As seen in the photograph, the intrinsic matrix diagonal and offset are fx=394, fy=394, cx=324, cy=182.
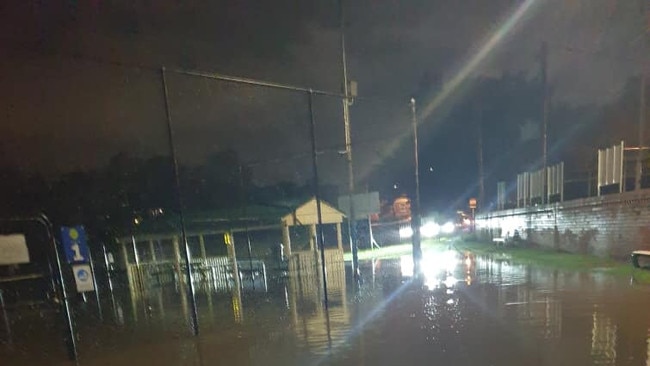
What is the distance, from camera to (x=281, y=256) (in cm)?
1633

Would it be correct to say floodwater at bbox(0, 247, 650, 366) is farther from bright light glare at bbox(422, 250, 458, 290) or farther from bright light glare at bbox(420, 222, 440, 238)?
bright light glare at bbox(420, 222, 440, 238)

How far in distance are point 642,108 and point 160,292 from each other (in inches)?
718

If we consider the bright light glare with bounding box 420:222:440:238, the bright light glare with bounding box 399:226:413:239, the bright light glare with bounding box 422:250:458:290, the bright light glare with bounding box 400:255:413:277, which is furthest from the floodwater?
the bright light glare with bounding box 420:222:440:238

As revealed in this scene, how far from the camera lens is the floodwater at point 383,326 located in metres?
5.59

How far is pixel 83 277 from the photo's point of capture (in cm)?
782

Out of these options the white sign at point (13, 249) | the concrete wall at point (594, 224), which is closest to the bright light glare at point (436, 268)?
the concrete wall at point (594, 224)

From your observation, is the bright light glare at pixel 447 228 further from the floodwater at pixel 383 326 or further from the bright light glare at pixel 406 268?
the floodwater at pixel 383 326

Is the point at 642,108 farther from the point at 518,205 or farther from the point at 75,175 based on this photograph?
the point at 75,175

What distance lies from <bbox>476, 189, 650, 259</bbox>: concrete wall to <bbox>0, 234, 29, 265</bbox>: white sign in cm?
1422

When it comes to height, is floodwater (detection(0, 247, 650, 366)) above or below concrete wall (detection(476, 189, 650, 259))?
below

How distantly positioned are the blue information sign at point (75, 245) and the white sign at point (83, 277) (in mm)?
193

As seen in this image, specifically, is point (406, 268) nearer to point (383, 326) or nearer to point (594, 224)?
point (594, 224)

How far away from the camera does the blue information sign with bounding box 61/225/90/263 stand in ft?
26.2

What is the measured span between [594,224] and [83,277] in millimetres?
14089
